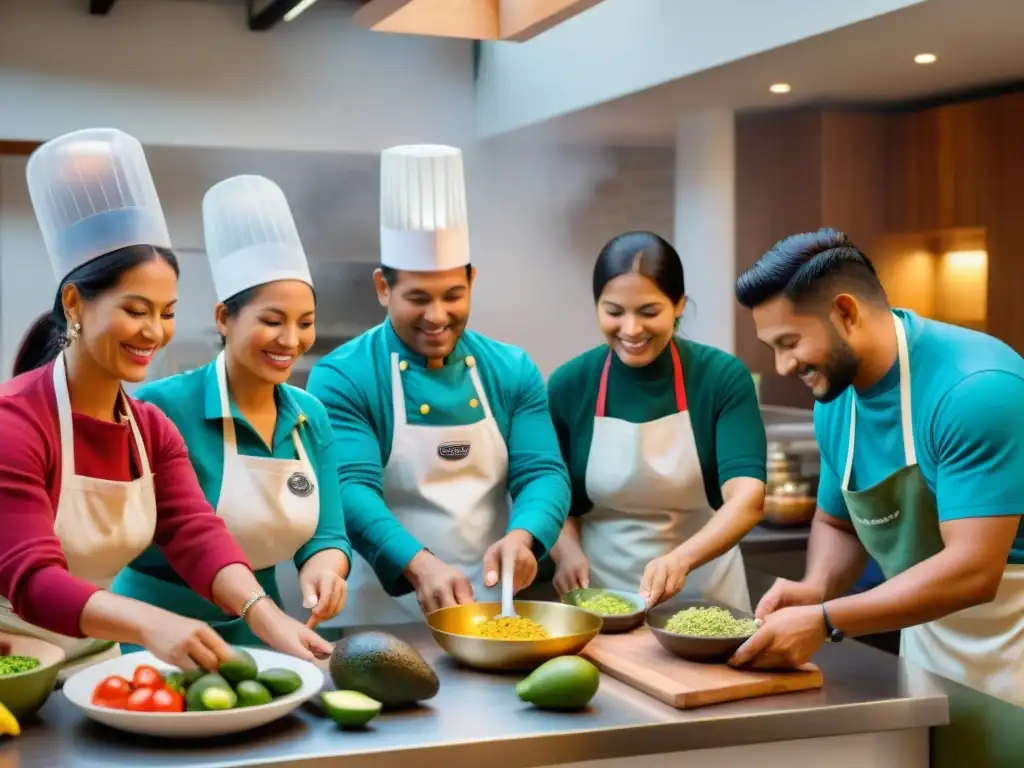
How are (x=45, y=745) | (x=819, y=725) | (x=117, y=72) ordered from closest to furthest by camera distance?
(x=45, y=745) → (x=819, y=725) → (x=117, y=72)

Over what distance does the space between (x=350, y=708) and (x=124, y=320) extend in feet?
2.02

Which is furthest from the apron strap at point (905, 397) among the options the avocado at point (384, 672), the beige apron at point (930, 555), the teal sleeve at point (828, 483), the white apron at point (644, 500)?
the avocado at point (384, 672)

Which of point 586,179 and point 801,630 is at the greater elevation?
point 586,179

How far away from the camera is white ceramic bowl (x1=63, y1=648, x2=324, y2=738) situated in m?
1.44

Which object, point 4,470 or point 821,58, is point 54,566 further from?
point 821,58

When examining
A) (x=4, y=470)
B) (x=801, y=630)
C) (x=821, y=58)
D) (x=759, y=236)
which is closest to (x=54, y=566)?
(x=4, y=470)

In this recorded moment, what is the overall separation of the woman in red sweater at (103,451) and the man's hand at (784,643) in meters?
0.63

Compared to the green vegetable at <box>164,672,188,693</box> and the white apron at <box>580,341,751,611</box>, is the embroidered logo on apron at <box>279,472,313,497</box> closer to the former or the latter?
the green vegetable at <box>164,672,188,693</box>

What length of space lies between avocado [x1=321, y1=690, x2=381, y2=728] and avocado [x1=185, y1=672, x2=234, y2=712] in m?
0.13

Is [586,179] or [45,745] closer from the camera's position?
[45,745]

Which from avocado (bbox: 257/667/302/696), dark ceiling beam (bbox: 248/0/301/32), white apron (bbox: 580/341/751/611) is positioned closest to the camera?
avocado (bbox: 257/667/302/696)

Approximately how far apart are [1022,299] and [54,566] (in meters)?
3.21

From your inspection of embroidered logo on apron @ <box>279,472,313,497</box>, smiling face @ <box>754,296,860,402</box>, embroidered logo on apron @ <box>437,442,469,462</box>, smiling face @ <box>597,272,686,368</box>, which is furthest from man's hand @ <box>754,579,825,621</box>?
embroidered logo on apron @ <box>279,472,313,497</box>

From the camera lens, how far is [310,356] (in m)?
4.64
